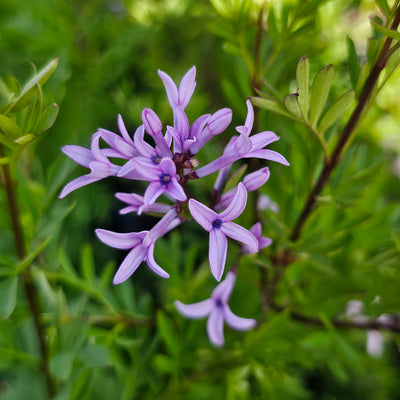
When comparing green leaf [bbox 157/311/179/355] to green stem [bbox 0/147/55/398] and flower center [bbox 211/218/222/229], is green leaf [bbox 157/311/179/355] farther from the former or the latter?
flower center [bbox 211/218/222/229]

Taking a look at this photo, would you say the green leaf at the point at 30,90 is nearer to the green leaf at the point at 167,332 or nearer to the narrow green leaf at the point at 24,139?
the narrow green leaf at the point at 24,139

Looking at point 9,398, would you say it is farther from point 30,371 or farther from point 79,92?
point 79,92

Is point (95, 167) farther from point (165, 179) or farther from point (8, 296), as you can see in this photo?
point (8, 296)

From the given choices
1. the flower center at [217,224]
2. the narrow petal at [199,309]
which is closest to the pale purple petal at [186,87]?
the flower center at [217,224]

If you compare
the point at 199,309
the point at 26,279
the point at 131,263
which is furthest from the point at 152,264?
the point at 26,279

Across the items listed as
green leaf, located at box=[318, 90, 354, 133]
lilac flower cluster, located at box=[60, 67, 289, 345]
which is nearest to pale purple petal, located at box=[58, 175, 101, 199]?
lilac flower cluster, located at box=[60, 67, 289, 345]
